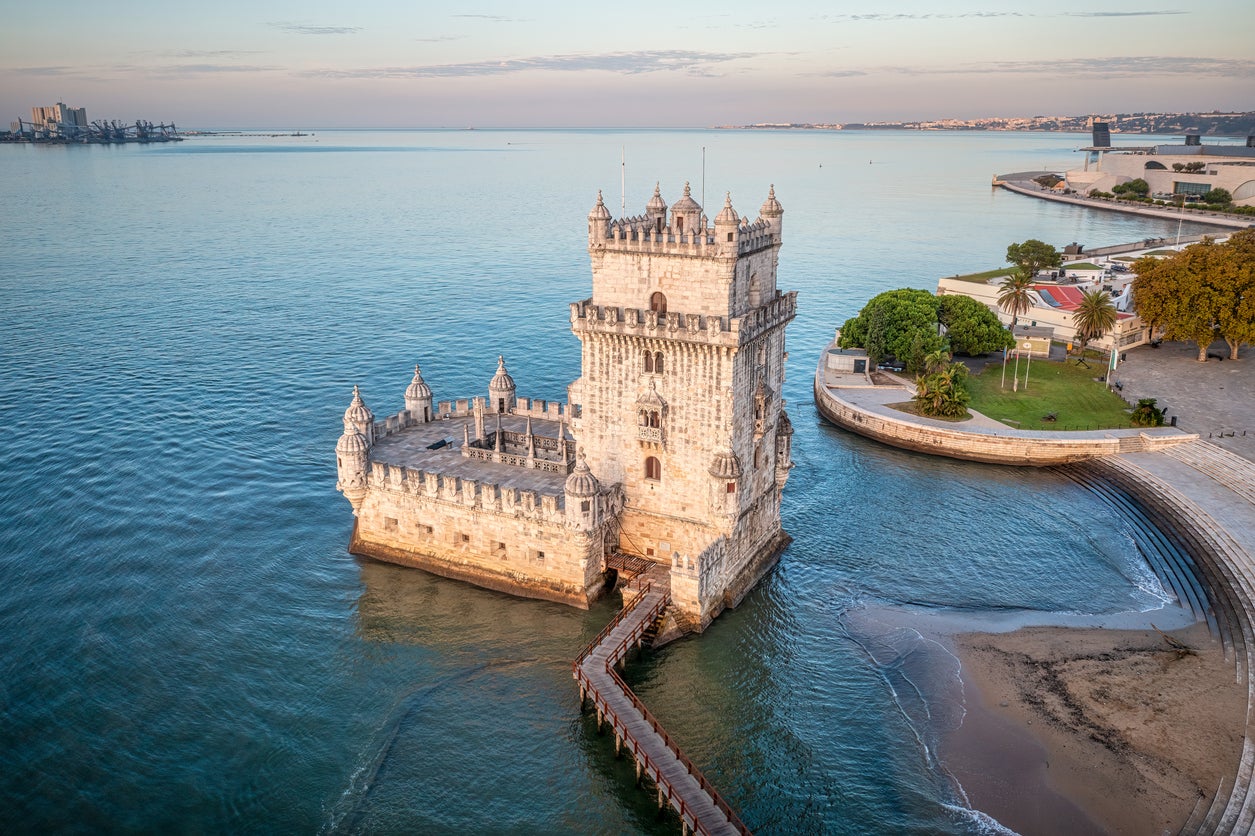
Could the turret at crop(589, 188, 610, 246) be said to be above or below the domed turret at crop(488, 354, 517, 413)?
above

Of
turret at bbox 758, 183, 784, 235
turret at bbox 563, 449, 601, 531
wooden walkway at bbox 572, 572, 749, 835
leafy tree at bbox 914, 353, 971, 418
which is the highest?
turret at bbox 758, 183, 784, 235

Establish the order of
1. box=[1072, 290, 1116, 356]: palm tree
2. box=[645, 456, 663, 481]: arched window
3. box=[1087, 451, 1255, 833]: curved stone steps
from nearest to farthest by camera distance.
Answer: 1. box=[1087, 451, 1255, 833]: curved stone steps
2. box=[645, 456, 663, 481]: arched window
3. box=[1072, 290, 1116, 356]: palm tree

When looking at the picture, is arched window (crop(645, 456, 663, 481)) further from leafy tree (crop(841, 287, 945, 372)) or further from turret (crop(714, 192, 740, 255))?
leafy tree (crop(841, 287, 945, 372))

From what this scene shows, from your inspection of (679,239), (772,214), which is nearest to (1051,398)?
(772,214)

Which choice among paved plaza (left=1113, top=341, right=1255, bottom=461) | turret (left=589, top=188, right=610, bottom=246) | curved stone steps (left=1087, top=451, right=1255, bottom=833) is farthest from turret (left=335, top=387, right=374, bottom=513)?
paved plaza (left=1113, top=341, right=1255, bottom=461)

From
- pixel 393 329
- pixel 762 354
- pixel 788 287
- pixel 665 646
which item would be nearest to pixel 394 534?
pixel 665 646

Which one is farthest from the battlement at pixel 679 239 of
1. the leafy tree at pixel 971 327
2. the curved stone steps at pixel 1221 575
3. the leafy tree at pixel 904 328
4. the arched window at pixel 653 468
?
the leafy tree at pixel 971 327
